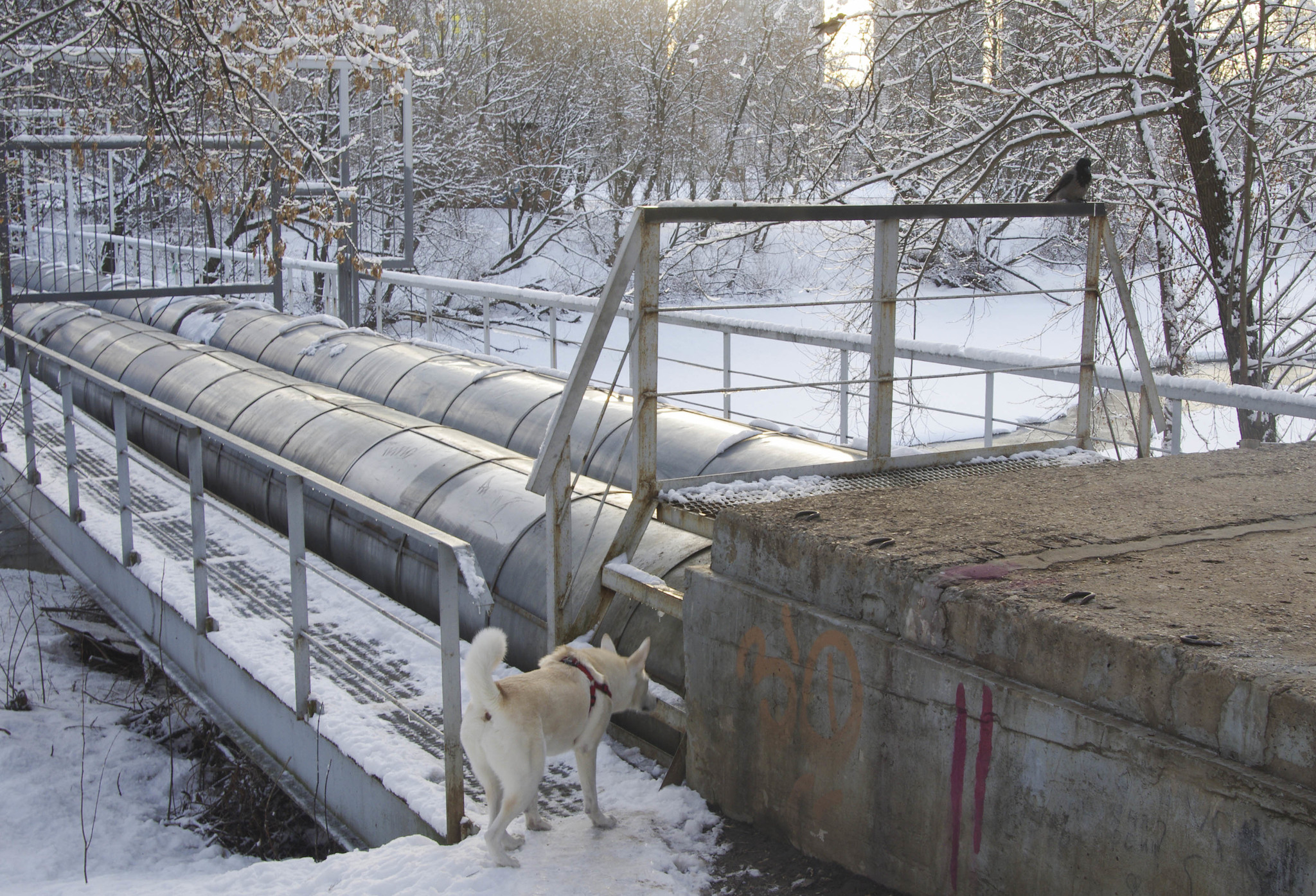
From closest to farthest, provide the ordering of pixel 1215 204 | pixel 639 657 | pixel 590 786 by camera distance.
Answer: pixel 590 786, pixel 639 657, pixel 1215 204

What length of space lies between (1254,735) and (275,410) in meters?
7.71

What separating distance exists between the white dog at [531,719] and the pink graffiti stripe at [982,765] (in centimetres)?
127

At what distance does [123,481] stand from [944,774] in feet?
16.6

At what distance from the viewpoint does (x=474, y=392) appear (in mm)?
8523

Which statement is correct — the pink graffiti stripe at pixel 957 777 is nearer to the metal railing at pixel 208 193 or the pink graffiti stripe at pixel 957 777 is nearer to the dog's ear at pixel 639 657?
the dog's ear at pixel 639 657

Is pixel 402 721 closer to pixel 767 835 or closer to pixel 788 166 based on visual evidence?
pixel 767 835

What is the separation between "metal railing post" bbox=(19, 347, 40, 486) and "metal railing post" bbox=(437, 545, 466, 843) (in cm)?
554

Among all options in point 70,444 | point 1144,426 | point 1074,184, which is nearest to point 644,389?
point 1074,184

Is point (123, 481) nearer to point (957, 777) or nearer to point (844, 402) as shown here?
point (844, 402)

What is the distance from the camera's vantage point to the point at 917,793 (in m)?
2.98

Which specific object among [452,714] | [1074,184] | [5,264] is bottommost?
[452,714]

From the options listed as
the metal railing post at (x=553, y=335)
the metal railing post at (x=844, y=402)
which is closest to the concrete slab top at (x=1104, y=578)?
the metal railing post at (x=844, y=402)

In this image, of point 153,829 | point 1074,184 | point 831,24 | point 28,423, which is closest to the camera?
point 1074,184

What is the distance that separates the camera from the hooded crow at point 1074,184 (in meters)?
5.05
